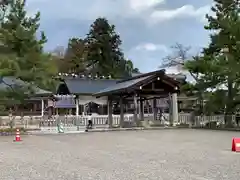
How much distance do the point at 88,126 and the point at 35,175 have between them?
1646cm

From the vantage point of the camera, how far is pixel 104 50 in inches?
2008

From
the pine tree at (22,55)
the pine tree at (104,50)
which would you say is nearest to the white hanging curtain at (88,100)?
the pine tree at (22,55)

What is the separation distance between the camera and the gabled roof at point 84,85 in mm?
31066

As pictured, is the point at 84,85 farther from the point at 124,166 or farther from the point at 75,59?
the point at 124,166

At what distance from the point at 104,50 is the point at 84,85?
18888 millimetres

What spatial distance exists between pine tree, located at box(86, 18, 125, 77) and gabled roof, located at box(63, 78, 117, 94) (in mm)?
13796

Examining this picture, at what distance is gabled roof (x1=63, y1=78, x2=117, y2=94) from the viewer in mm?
31066

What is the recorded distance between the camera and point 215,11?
21766 mm

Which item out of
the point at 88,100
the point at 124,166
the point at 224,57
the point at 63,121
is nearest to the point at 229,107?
the point at 224,57

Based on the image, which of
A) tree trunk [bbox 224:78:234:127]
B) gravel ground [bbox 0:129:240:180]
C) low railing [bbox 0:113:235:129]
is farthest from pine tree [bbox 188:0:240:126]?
gravel ground [bbox 0:129:240:180]

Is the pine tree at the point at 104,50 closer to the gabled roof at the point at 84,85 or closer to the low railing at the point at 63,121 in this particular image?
the gabled roof at the point at 84,85

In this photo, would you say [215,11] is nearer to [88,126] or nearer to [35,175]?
[88,126]

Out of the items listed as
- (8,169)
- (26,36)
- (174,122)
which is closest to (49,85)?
(26,36)

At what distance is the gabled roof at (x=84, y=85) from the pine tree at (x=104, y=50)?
543 inches
